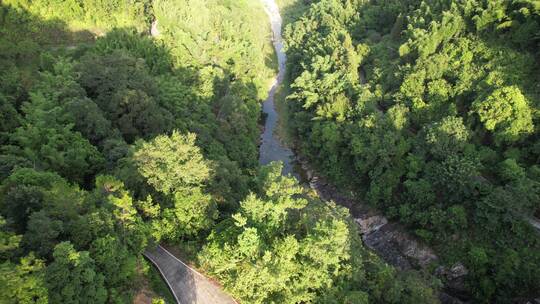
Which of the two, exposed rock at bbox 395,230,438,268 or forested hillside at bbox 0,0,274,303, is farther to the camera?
exposed rock at bbox 395,230,438,268

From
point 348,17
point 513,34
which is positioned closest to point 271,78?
point 348,17

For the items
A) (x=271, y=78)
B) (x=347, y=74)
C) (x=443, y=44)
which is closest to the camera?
(x=443, y=44)

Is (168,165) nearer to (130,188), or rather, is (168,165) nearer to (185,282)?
(130,188)

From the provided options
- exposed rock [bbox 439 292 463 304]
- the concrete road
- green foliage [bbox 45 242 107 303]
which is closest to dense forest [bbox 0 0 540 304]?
green foliage [bbox 45 242 107 303]

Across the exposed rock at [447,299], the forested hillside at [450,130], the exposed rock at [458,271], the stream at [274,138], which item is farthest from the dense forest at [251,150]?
the stream at [274,138]

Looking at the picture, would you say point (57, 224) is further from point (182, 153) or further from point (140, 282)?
point (182, 153)

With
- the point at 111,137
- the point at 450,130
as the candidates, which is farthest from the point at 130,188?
the point at 450,130

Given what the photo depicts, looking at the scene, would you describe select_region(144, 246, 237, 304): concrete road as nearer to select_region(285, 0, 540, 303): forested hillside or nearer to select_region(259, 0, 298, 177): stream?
select_region(285, 0, 540, 303): forested hillside
